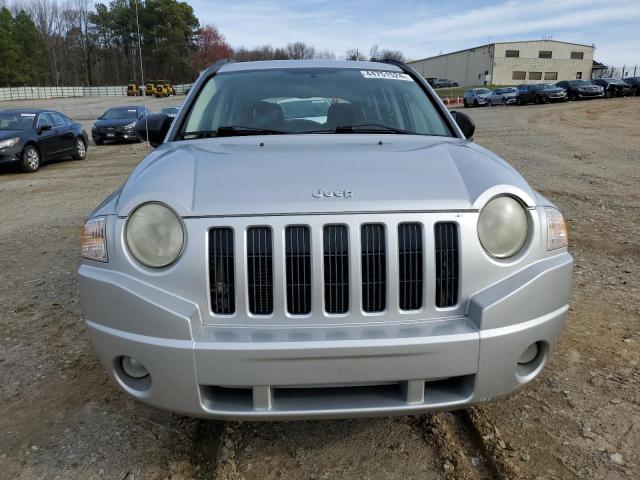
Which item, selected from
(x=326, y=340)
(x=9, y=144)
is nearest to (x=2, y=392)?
(x=326, y=340)

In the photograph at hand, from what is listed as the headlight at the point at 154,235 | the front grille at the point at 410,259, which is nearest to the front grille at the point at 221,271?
the headlight at the point at 154,235

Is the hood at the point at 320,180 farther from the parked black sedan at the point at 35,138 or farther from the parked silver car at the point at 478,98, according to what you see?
the parked silver car at the point at 478,98

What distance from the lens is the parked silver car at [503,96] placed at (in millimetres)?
40188

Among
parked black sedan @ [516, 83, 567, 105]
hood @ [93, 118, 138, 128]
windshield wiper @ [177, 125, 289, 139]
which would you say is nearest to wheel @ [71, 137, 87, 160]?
hood @ [93, 118, 138, 128]

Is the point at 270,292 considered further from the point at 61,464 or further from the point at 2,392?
the point at 2,392

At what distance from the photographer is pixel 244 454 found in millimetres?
2492

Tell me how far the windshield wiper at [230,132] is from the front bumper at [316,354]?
1.28 meters

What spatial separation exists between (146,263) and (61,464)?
1110mm

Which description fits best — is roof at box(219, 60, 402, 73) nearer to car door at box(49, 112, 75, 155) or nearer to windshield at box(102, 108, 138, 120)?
car door at box(49, 112, 75, 155)

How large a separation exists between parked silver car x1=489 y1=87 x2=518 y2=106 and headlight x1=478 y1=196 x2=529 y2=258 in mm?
41413

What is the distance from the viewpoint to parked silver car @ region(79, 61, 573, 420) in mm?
1994

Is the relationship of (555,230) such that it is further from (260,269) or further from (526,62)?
(526,62)

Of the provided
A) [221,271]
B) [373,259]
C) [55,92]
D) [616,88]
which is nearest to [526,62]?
[616,88]

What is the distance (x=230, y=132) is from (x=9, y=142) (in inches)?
456
